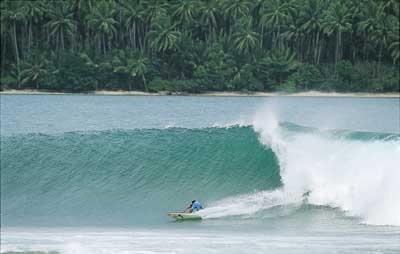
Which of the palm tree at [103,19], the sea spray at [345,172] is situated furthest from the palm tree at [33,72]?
the sea spray at [345,172]

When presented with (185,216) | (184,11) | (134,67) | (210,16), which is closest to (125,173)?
(185,216)

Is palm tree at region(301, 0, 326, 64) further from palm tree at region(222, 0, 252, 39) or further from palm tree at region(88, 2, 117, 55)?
palm tree at region(88, 2, 117, 55)

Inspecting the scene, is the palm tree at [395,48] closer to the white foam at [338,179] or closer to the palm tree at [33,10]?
the palm tree at [33,10]

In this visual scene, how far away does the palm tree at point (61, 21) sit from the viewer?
9375 centimetres

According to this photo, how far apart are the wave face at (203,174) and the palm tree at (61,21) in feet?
194

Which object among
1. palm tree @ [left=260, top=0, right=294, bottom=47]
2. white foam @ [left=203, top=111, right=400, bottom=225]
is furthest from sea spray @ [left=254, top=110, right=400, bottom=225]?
palm tree @ [left=260, top=0, right=294, bottom=47]

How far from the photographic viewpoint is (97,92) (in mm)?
88375

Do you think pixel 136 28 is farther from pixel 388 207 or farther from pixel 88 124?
pixel 388 207

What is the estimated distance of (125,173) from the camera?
30.4 meters

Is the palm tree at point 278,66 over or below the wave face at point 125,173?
over

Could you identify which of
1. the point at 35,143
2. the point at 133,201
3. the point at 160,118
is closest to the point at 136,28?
the point at 160,118

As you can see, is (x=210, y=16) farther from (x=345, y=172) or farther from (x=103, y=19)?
(x=345, y=172)

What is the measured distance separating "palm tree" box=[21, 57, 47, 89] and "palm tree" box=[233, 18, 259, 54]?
757 inches

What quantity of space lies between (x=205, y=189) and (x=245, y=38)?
65.2 metres
